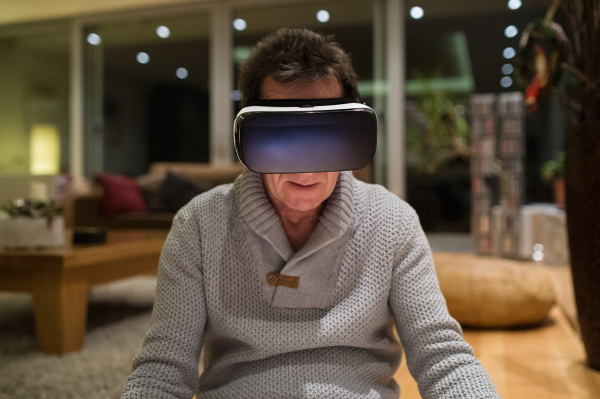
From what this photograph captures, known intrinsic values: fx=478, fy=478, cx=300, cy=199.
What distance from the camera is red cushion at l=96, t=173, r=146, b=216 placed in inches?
146

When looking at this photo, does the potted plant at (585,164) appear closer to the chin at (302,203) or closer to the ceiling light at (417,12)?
the chin at (302,203)

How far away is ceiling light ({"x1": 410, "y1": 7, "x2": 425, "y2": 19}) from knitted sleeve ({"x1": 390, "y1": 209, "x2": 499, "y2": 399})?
14.7ft

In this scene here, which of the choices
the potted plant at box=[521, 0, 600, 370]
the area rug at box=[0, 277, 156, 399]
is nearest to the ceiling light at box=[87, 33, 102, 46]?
the area rug at box=[0, 277, 156, 399]

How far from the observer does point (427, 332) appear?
747 mm

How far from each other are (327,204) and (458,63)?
4.40 metres

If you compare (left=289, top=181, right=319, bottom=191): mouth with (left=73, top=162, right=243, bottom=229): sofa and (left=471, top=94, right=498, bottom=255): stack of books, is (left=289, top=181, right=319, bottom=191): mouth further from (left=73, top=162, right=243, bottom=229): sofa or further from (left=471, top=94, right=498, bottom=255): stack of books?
(left=471, top=94, right=498, bottom=255): stack of books

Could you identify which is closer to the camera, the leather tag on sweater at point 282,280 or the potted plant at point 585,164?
the leather tag on sweater at point 282,280

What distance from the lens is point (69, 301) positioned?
1.73 meters

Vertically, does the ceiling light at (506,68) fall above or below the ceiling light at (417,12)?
below

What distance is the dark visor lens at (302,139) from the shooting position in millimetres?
667

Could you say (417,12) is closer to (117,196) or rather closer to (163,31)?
(163,31)

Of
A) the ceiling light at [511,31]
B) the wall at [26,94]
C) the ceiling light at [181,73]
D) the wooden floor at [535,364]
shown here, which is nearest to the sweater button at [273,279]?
the wooden floor at [535,364]

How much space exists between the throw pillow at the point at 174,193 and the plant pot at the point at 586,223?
2.70 meters

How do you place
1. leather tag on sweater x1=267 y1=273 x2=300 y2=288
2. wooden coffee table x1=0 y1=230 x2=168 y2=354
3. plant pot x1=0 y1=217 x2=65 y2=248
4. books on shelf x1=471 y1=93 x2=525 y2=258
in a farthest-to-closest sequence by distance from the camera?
books on shelf x1=471 y1=93 x2=525 y2=258, plant pot x1=0 y1=217 x2=65 y2=248, wooden coffee table x1=0 y1=230 x2=168 y2=354, leather tag on sweater x1=267 y1=273 x2=300 y2=288
